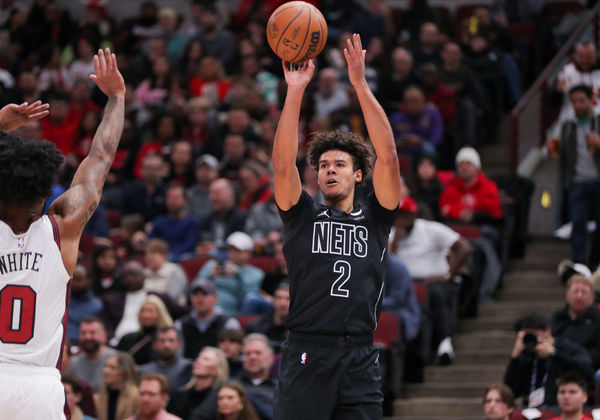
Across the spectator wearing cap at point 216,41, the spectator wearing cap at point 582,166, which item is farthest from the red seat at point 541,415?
the spectator wearing cap at point 216,41

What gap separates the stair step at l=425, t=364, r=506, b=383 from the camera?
10445mm

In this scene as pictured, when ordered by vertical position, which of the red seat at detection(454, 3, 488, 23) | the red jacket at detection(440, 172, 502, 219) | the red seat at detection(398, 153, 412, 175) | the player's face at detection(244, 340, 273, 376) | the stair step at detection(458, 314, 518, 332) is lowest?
the player's face at detection(244, 340, 273, 376)

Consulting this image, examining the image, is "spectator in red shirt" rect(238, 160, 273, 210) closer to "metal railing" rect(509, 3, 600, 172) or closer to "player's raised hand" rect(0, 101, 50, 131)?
"metal railing" rect(509, 3, 600, 172)

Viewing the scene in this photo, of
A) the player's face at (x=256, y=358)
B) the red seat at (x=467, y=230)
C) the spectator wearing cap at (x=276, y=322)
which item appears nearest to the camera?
the player's face at (x=256, y=358)

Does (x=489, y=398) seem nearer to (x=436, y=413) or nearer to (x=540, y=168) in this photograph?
(x=436, y=413)

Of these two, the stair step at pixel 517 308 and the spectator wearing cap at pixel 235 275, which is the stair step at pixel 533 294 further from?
the spectator wearing cap at pixel 235 275

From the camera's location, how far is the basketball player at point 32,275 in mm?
4672

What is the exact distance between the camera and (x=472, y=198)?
1180cm

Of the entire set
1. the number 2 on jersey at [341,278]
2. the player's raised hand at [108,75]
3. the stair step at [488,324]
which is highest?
the player's raised hand at [108,75]

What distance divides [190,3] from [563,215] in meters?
7.68

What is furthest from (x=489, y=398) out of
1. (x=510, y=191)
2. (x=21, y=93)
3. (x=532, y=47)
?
(x=21, y=93)

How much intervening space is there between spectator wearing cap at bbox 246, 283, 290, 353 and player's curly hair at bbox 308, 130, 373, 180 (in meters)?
4.12

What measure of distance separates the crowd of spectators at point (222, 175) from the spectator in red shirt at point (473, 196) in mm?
15

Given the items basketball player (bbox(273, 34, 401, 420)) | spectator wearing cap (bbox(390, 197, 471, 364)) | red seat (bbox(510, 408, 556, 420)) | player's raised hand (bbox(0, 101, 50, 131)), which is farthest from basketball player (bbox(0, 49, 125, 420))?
spectator wearing cap (bbox(390, 197, 471, 364))
